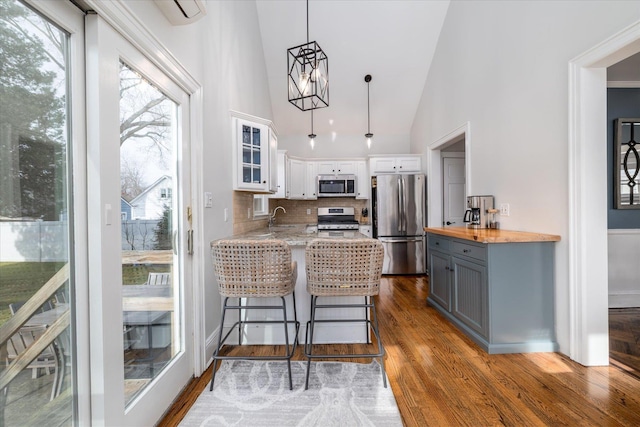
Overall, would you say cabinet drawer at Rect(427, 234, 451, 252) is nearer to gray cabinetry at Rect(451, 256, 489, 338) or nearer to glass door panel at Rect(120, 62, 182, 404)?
gray cabinetry at Rect(451, 256, 489, 338)

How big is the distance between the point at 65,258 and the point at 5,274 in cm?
21

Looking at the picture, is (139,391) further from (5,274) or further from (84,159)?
(84,159)

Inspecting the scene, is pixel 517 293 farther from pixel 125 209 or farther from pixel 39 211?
Answer: pixel 39 211

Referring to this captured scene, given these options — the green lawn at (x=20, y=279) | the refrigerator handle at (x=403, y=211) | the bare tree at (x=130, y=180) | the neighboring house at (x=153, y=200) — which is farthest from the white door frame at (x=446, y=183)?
the green lawn at (x=20, y=279)

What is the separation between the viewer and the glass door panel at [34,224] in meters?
0.89

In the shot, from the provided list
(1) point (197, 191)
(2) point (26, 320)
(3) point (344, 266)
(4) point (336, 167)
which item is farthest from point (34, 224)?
(4) point (336, 167)

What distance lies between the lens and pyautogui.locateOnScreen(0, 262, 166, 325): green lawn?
2.89ft

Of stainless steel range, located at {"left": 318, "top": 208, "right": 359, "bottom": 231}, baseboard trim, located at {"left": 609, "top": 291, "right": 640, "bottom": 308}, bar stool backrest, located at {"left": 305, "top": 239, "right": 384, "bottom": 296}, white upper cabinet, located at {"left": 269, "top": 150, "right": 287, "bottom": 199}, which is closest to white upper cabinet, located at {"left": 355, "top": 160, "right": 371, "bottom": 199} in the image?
stainless steel range, located at {"left": 318, "top": 208, "right": 359, "bottom": 231}

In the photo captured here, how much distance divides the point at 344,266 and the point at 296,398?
842 millimetres

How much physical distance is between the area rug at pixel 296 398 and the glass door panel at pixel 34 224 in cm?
76

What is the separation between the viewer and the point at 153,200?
1.63 m

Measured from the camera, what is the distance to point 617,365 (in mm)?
2035

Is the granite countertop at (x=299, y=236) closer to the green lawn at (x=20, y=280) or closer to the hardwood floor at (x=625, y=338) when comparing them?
the green lawn at (x=20, y=280)

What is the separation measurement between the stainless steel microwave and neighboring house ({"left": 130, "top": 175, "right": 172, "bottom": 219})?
12.6 ft
